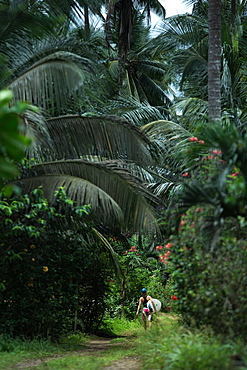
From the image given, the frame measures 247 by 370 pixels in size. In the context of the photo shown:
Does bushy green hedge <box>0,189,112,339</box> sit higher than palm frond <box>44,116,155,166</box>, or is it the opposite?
palm frond <box>44,116,155,166</box>

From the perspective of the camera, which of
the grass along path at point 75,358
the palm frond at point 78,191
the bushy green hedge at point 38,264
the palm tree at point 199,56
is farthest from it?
the palm tree at point 199,56

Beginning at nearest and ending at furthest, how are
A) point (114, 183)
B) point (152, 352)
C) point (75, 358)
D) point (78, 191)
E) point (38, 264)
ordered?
1. point (152, 352)
2. point (75, 358)
3. point (78, 191)
4. point (114, 183)
5. point (38, 264)

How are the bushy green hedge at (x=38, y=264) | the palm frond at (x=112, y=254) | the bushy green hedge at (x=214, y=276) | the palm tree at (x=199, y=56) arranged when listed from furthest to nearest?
the palm tree at (x=199, y=56), the palm frond at (x=112, y=254), the bushy green hedge at (x=38, y=264), the bushy green hedge at (x=214, y=276)

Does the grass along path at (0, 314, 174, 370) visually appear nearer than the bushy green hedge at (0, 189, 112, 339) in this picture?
Yes

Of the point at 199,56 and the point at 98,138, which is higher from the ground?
the point at 199,56

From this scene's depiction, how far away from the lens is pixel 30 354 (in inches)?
376

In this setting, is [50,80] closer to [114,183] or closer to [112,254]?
[114,183]

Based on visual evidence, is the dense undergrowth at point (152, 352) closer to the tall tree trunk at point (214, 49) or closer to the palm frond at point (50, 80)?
the palm frond at point (50, 80)

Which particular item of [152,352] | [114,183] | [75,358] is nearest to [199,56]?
[114,183]

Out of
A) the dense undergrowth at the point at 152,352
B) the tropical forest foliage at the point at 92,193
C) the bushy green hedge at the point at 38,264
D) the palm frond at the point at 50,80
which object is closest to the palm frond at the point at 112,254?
the tropical forest foliage at the point at 92,193

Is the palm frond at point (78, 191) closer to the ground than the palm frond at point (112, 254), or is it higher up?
higher up

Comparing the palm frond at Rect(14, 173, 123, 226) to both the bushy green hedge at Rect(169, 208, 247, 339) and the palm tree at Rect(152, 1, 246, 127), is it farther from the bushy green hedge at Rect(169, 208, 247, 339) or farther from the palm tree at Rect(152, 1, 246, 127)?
the palm tree at Rect(152, 1, 246, 127)

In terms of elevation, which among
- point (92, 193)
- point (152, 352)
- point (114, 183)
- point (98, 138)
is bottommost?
point (152, 352)

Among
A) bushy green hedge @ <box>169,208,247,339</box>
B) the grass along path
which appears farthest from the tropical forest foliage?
the grass along path
